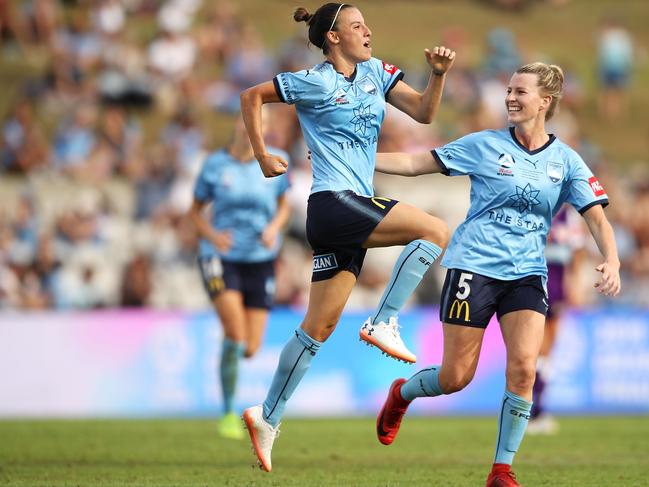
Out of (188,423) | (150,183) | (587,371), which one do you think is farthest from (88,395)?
(587,371)

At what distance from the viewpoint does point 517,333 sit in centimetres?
704

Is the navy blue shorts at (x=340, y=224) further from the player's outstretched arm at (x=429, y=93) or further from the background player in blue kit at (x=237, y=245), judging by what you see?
the background player in blue kit at (x=237, y=245)

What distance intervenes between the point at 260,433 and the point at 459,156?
2166mm

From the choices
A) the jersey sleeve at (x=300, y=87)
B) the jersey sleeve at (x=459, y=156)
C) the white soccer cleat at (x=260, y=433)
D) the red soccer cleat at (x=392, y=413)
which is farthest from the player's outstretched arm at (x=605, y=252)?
the white soccer cleat at (x=260, y=433)

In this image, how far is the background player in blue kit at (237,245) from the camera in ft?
36.5

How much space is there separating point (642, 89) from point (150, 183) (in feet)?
37.8

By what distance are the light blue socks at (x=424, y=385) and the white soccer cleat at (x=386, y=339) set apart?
0.41 meters

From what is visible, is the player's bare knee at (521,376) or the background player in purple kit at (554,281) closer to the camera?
the player's bare knee at (521,376)

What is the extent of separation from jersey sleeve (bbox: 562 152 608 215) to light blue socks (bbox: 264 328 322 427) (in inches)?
71.4

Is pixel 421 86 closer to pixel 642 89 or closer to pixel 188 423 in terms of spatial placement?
pixel 642 89

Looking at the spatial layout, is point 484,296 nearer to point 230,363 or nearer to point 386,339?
point 386,339

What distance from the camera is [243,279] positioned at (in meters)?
11.3

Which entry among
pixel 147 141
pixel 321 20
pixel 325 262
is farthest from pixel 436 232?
pixel 147 141

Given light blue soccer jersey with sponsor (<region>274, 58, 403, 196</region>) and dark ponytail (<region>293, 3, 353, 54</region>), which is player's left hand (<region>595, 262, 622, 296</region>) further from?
dark ponytail (<region>293, 3, 353, 54</region>)
